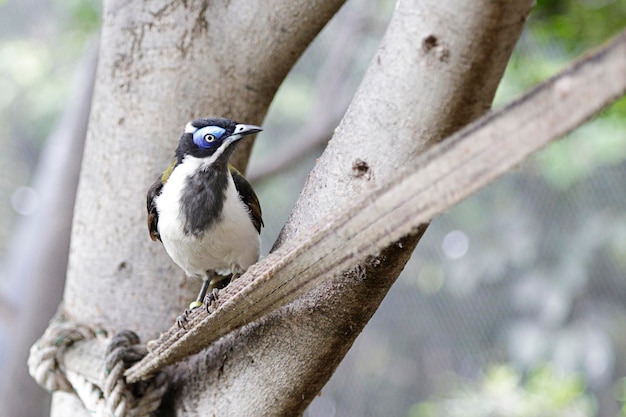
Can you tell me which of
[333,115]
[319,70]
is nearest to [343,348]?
[333,115]

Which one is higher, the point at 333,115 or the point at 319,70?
the point at 319,70

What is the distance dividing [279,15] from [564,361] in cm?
335

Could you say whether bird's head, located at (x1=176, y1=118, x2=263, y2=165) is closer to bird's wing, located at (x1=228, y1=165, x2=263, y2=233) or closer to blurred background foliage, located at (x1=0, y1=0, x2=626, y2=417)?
bird's wing, located at (x1=228, y1=165, x2=263, y2=233)

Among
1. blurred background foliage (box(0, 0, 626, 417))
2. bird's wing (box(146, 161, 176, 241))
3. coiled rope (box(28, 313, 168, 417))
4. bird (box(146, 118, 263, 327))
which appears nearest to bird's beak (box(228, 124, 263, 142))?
bird (box(146, 118, 263, 327))

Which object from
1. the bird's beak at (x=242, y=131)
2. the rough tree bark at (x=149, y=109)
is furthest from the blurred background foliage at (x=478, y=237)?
the bird's beak at (x=242, y=131)

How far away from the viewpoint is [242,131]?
206 centimetres

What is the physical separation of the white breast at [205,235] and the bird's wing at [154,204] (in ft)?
0.07

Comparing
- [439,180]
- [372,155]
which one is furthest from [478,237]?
[439,180]

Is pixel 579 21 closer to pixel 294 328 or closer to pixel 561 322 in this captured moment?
pixel 561 322

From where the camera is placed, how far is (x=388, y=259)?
152 cm

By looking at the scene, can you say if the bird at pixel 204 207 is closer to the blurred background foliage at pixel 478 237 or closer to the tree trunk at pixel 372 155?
the tree trunk at pixel 372 155

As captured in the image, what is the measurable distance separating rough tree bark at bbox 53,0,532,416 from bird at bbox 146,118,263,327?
0.35 ft

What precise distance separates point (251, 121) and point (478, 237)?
384cm

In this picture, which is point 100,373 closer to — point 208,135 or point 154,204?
point 154,204
